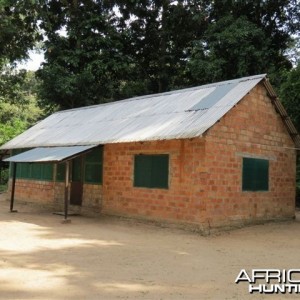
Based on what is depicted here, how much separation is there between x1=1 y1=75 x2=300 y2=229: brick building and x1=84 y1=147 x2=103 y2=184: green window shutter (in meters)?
0.03

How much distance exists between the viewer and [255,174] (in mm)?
12047

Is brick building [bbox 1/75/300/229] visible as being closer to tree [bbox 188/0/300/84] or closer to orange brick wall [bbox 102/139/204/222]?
orange brick wall [bbox 102/139/204/222]

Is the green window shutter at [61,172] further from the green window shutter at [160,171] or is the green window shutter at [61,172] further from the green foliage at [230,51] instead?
the green foliage at [230,51]

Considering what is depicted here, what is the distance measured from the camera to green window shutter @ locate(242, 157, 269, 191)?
11.6 meters

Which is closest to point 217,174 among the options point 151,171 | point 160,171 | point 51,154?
point 160,171

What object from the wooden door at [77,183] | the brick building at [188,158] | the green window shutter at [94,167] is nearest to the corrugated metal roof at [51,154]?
the brick building at [188,158]

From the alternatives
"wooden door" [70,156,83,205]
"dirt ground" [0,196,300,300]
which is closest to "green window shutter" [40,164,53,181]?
"wooden door" [70,156,83,205]

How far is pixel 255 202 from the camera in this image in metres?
12.0

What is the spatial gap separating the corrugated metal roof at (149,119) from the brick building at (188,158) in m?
0.04

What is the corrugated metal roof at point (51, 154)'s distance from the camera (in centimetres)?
1170

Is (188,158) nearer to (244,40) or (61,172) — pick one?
(61,172)

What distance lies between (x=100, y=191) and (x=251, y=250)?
19.4 feet

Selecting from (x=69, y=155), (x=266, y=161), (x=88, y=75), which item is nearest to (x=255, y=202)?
(x=266, y=161)

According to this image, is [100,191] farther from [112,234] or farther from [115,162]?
[112,234]
